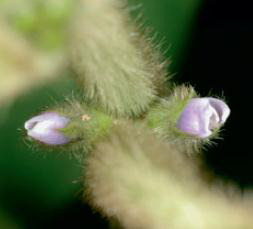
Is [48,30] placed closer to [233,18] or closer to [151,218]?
[151,218]

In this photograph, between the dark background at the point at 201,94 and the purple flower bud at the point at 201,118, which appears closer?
the purple flower bud at the point at 201,118

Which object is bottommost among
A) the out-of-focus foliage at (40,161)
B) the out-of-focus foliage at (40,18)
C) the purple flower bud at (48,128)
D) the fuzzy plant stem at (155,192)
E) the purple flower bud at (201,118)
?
the fuzzy plant stem at (155,192)

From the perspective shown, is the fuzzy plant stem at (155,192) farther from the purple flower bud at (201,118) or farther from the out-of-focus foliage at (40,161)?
the out-of-focus foliage at (40,161)

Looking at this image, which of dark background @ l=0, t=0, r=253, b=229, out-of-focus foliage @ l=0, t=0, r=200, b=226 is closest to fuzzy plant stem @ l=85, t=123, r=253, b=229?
out-of-focus foliage @ l=0, t=0, r=200, b=226

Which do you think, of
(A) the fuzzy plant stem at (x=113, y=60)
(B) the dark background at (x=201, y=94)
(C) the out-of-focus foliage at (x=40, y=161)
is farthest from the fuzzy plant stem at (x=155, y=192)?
(B) the dark background at (x=201, y=94)

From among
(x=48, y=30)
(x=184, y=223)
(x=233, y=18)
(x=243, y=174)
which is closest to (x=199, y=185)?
(x=184, y=223)

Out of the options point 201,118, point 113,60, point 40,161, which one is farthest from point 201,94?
point 113,60
